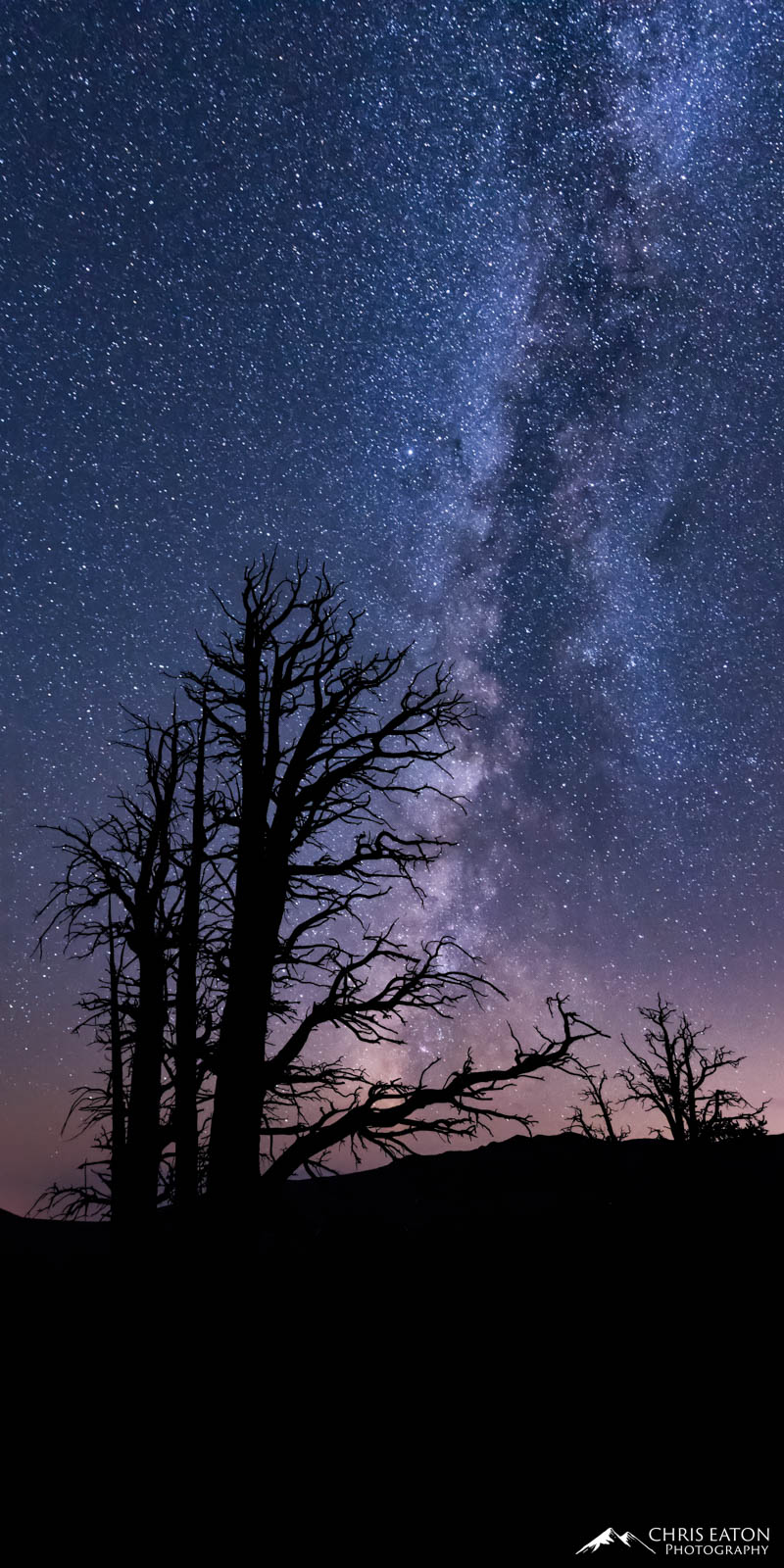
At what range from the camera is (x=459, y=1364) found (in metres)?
6.60

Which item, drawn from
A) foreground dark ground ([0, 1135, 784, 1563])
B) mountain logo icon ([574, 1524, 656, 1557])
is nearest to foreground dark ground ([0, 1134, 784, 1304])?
foreground dark ground ([0, 1135, 784, 1563])

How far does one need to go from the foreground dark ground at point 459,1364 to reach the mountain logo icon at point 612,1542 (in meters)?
0.07

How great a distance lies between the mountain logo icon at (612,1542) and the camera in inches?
180

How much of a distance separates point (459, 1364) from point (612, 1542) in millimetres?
2128

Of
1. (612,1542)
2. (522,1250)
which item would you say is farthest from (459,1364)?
(522,1250)

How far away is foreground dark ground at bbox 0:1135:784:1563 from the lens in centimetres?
487

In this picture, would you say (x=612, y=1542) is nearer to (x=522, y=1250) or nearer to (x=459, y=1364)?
(x=459, y=1364)

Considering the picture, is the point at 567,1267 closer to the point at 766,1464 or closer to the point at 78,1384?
the point at 766,1464

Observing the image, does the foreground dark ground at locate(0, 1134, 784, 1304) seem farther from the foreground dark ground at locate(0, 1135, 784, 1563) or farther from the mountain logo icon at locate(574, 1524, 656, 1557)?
the mountain logo icon at locate(574, 1524, 656, 1557)

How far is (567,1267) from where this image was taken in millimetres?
8367

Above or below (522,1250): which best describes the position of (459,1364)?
below

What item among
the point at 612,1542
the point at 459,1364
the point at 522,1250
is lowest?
the point at 612,1542

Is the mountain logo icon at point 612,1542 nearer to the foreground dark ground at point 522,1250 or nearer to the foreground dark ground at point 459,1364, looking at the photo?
the foreground dark ground at point 459,1364

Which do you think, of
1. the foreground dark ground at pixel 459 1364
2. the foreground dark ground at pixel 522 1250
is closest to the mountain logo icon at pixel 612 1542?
the foreground dark ground at pixel 459 1364
